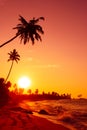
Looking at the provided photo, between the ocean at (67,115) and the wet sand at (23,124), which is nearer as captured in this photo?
the wet sand at (23,124)

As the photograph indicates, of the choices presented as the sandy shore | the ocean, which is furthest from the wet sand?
the ocean

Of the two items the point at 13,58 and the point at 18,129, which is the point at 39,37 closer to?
the point at 18,129

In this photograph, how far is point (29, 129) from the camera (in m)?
25.6

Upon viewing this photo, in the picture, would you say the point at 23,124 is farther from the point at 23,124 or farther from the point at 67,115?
the point at 67,115

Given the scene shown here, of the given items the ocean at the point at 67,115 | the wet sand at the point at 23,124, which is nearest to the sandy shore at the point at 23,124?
the wet sand at the point at 23,124

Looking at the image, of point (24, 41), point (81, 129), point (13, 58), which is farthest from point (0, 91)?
point (81, 129)

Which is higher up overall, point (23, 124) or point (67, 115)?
point (67, 115)

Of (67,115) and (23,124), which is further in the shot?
(67,115)

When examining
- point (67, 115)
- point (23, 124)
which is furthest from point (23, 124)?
point (67, 115)

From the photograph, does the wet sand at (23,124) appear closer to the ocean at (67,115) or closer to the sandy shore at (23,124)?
the sandy shore at (23,124)

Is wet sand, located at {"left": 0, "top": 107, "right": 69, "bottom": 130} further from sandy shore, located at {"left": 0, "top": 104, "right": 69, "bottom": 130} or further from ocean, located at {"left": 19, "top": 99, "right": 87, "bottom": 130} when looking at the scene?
ocean, located at {"left": 19, "top": 99, "right": 87, "bottom": 130}

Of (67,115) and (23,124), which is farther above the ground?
(67,115)

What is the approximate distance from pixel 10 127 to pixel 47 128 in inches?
213

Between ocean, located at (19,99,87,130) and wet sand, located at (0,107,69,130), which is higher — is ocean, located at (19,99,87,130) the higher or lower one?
the higher one
